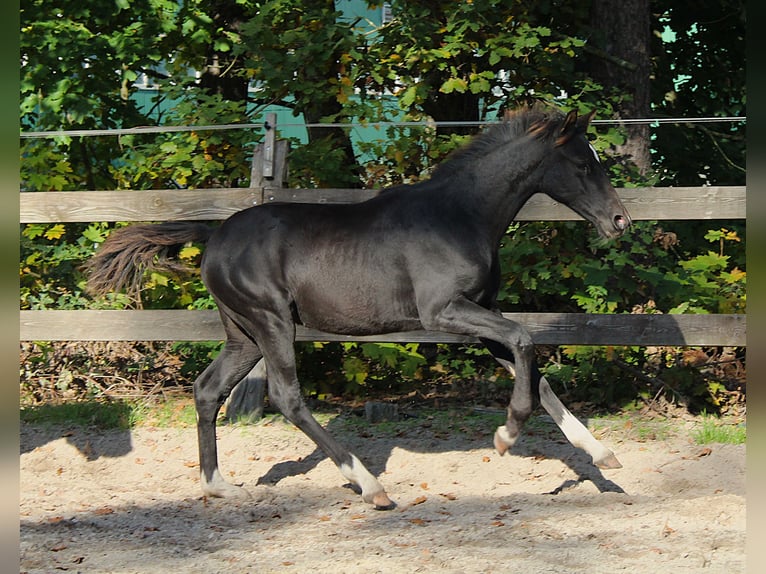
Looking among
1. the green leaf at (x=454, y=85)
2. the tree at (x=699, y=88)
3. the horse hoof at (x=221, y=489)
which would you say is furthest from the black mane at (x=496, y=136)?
the tree at (x=699, y=88)

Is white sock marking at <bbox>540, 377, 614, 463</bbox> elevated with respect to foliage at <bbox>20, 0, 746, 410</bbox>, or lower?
→ lower

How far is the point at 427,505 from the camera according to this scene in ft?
16.2

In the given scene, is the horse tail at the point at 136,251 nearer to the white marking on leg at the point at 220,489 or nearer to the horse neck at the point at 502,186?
the white marking on leg at the point at 220,489

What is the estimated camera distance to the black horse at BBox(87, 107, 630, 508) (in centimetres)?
493

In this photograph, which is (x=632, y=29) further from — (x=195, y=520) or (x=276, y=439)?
(x=195, y=520)

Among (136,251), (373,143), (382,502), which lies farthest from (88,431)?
(373,143)

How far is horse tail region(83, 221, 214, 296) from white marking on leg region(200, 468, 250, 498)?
130 centimetres

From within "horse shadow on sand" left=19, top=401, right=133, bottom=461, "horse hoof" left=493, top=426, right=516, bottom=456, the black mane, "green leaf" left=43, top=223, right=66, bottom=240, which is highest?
the black mane

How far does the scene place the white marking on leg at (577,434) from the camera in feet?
15.3

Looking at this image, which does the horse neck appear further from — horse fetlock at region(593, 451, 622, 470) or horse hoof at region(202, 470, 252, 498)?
horse hoof at region(202, 470, 252, 498)

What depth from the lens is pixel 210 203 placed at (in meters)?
6.39

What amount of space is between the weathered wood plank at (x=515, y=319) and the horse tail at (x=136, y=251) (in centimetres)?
93

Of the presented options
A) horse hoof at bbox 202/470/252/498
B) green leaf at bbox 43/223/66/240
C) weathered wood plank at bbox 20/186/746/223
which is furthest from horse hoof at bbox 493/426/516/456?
green leaf at bbox 43/223/66/240

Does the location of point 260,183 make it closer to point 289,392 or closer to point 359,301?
point 359,301
